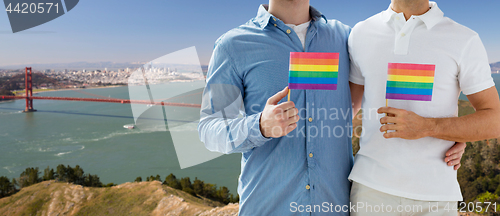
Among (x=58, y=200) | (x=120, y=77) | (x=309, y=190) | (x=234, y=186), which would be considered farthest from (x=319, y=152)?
(x=120, y=77)

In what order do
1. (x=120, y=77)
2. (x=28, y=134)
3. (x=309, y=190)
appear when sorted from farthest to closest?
1. (x=120, y=77)
2. (x=28, y=134)
3. (x=309, y=190)

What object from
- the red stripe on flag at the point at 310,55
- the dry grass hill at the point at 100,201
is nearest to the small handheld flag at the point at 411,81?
the red stripe on flag at the point at 310,55

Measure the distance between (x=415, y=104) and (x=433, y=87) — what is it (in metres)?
0.09

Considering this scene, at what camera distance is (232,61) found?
1.23m

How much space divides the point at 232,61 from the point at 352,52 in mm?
518

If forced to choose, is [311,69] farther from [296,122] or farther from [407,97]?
[407,97]

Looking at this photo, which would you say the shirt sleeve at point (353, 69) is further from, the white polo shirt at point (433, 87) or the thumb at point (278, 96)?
the thumb at point (278, 96)

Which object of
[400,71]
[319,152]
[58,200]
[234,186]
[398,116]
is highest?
[400,71]

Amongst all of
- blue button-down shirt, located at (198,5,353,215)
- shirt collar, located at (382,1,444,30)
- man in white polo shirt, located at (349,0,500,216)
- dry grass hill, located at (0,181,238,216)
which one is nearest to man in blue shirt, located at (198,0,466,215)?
blue button-down shirt, located at (198,5,353,215)

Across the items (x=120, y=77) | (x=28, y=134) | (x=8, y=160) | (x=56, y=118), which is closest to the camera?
(x=8, y=160)

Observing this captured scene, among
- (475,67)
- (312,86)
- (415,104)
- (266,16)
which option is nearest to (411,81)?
(415,104)

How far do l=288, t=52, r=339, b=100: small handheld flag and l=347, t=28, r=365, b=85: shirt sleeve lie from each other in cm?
22

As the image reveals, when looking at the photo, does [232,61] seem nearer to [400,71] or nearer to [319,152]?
[319,152]

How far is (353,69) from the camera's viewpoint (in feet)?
4.33
